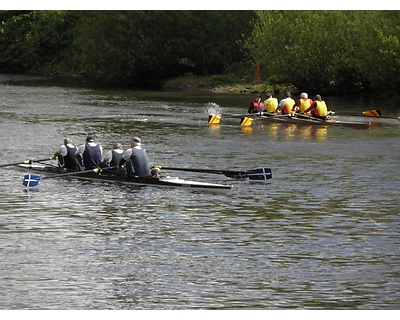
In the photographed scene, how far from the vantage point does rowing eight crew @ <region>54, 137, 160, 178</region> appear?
29141mm

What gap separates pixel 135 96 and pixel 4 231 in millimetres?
53347

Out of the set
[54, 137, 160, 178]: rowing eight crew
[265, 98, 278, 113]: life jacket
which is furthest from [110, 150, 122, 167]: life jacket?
[265, 98, 278, 113]: life jacket

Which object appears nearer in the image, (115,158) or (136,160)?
(136,160)

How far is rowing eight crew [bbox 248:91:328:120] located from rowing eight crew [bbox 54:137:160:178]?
1843 centimetres

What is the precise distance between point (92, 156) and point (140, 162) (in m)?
2.12

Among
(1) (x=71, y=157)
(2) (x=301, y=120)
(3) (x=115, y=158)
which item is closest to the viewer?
(3) (x=115, y=158)

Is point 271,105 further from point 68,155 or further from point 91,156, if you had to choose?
point 91,156

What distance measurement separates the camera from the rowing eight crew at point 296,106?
159ft

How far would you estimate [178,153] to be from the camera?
39688 mm

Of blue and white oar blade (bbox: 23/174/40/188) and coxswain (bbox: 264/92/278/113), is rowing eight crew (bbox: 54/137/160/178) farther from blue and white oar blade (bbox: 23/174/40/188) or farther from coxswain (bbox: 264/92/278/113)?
coxswain (bbox: 264/92/278/113)

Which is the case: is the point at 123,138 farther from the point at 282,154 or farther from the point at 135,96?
the point at 135,96

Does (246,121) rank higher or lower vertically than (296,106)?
lower

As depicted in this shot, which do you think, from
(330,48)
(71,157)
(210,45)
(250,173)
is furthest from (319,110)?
(210,45)

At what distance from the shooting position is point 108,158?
3048 cm
